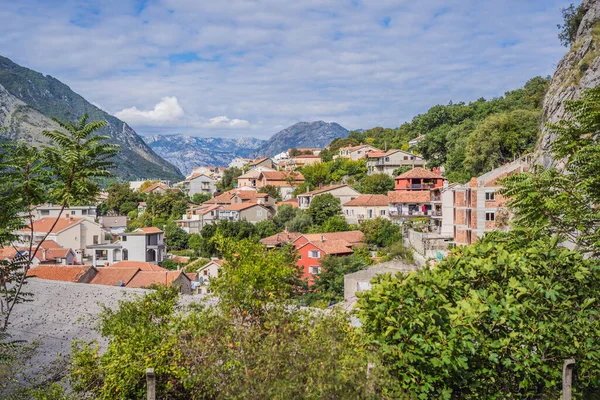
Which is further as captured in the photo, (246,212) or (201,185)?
(201,185)

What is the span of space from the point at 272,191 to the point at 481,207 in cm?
4769

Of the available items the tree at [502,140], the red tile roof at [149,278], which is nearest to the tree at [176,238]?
the red tile roof at [149,278]

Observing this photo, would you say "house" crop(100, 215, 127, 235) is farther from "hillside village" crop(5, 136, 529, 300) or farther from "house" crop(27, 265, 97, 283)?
"house" crop(27, 265, 97, 283)

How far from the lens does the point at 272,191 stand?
73938 mm

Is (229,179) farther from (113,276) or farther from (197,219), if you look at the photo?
(113,276)

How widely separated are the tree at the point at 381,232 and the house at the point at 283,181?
29435 millimetres

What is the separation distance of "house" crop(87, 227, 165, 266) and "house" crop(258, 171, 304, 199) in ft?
96.7

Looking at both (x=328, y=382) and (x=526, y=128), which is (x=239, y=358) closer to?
(x=328, y=382)

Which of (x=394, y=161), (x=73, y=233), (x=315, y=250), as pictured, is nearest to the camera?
(x=315, y=250)

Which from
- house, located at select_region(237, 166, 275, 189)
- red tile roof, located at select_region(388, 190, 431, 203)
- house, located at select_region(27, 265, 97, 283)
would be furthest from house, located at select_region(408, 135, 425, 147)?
house, located at select_region(27, 265, 97, 283)

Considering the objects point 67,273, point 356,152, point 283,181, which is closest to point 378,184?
point 283,181

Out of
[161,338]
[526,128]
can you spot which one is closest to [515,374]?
[161,338]

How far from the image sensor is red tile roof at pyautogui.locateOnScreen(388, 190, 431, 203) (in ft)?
161

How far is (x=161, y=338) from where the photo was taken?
7.68 metres
